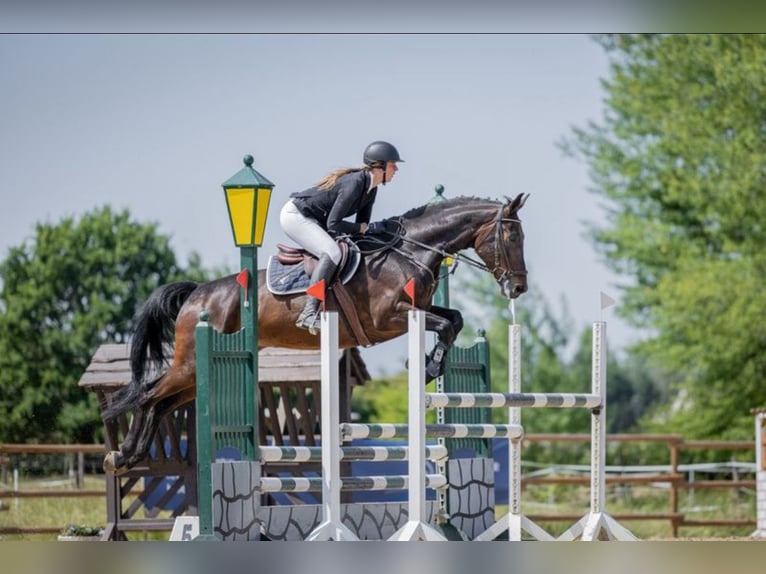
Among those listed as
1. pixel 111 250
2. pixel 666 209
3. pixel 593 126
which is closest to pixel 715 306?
pixel 666 209

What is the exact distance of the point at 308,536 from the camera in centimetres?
593

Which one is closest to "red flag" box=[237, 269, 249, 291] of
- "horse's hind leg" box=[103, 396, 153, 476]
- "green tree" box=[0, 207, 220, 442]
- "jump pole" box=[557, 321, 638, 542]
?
"horse's hind leg" box=[103, 396, 153, 476]

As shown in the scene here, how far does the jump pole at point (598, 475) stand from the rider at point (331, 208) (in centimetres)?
125

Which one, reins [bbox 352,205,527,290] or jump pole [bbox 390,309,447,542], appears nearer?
jump pole [bbox 390,309,447,542]

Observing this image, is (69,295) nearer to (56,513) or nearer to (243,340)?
(56,513)

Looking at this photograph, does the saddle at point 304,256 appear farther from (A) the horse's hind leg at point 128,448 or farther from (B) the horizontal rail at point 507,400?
(A) the horse's hind leg at point 128,448

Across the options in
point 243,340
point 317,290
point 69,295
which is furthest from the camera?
point 69,295

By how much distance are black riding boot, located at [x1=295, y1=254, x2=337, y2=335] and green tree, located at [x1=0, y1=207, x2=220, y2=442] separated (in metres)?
15.1

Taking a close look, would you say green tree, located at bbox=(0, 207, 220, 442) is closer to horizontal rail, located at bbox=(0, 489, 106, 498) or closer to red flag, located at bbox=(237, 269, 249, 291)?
horizontal rail, located at bbox=(0, 489, 106, 498)

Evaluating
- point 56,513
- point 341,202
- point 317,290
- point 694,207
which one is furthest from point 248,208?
point 694,207

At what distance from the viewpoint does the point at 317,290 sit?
250 inches

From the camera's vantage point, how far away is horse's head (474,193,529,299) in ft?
22.3

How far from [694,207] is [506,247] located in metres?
13.6
